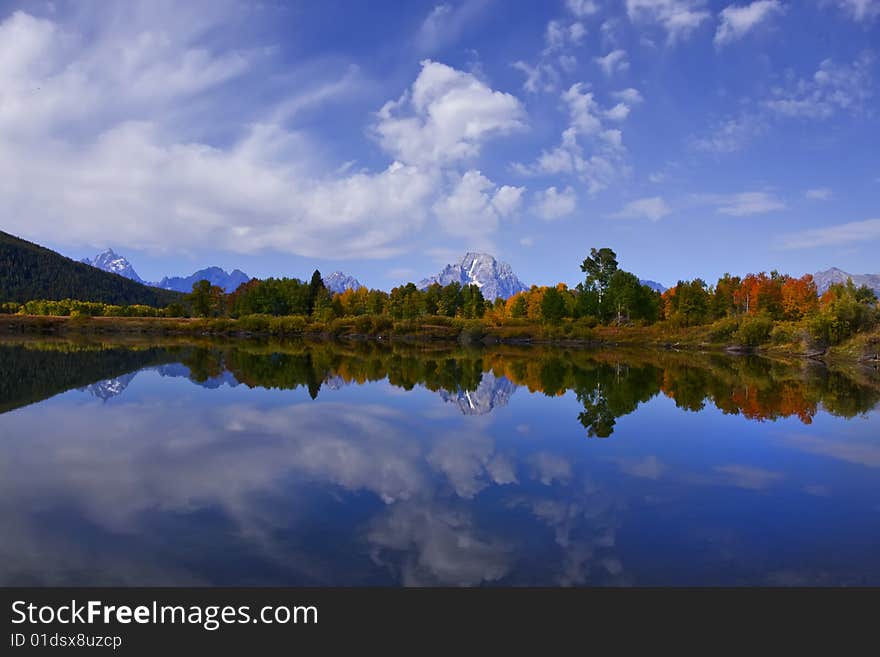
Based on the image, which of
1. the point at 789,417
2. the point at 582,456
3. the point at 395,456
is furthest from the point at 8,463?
the point at 789,417

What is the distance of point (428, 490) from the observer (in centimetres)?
1158

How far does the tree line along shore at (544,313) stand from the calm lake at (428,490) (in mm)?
54980

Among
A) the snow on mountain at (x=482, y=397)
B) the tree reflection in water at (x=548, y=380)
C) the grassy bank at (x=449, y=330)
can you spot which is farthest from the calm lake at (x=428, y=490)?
the grassy bank at (x=449, y=330)

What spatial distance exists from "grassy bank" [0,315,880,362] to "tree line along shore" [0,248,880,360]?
0.61 ft

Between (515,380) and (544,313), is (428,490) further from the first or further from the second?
(544,313)

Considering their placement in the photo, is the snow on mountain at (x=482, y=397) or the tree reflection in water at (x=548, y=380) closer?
the snow on mountain at (x=482, y=397)

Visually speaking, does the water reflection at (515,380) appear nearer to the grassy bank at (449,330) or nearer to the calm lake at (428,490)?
the calm lake at (428,490)

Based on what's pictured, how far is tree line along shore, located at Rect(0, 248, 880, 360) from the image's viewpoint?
7906 centimetres

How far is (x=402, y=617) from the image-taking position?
653 cm

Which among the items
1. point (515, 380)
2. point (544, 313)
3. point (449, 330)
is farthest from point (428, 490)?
point (544, 313)

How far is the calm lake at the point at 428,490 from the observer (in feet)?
25.9

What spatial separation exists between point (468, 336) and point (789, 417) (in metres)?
71.0

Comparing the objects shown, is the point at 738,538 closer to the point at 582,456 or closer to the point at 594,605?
the point at 594,605


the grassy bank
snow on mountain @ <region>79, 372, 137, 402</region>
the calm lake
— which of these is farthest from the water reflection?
the grassy bank
